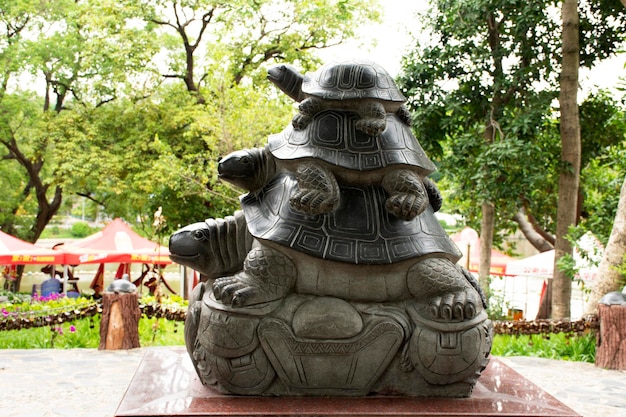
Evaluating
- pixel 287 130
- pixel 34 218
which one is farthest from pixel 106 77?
pixel 287 130

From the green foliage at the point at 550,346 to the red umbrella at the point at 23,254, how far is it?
27.3ft

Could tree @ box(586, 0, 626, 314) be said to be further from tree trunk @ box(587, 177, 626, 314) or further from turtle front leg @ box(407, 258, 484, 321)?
turtle front leg @ box(407, 258, 484, 321)

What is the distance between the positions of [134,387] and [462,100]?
6768 millimetres

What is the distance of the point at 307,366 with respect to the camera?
324 centimetres

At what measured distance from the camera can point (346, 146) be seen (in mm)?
3463

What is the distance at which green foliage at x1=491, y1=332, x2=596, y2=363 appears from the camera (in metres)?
7.27

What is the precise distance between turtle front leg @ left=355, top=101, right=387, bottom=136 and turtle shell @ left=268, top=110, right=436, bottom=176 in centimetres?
5

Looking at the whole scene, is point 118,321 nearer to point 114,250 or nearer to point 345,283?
point 345,283

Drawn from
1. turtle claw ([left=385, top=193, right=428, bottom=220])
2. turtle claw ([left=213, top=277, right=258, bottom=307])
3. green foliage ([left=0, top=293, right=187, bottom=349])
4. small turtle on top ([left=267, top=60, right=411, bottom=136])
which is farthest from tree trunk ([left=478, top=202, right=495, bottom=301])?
turtle claw ([left=213, top=277, right=258, bottom=307])

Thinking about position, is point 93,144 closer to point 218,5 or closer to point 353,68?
point 218,5

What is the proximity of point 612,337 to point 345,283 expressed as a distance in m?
4.54

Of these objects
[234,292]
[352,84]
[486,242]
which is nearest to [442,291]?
[234,292]

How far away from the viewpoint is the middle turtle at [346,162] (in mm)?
3314

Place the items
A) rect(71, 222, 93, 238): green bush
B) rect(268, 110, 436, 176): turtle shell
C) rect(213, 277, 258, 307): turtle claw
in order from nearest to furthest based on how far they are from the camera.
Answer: rect(213, 277, 258, 307): turtle claw, rect(268, 110, 436, 176): turtle shell, rect(71, 222, 93, 238): green bush
